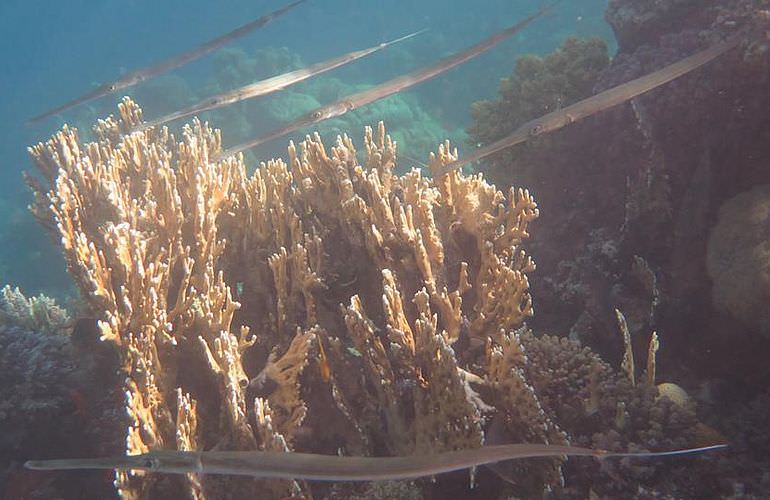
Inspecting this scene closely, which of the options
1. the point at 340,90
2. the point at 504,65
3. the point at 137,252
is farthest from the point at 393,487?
the point at 504,65

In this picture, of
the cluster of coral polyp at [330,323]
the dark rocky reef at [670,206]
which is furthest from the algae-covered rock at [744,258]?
the cluster of coral polyp at [330,323]

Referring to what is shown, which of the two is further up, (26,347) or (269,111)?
(269,111)

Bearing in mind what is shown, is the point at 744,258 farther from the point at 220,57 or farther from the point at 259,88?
the point at 220,57

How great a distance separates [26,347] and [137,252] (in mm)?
3066

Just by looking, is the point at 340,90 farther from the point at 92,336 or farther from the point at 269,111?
the point at 92,336

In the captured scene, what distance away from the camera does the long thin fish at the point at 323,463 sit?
1.91 meters

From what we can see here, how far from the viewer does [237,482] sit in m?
3.26

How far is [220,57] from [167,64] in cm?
2000

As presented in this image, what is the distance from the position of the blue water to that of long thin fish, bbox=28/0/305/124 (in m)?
9.81

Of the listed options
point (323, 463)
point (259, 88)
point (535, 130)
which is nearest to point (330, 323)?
point (323, 463)

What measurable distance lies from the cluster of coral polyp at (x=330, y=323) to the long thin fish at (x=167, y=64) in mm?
2697

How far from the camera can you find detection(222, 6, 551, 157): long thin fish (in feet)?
16.7

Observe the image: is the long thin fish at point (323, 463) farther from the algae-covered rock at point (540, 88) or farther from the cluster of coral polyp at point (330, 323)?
the algae-covered rock at point (540, 88)

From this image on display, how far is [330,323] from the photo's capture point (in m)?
4.02
